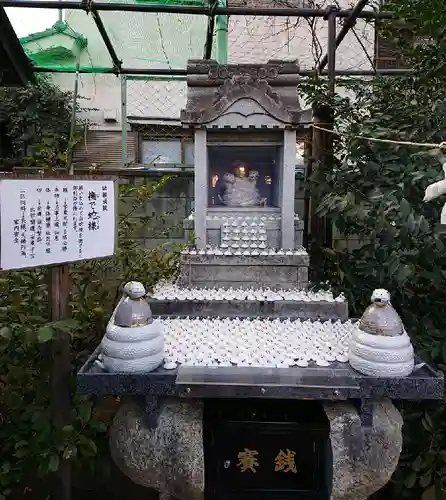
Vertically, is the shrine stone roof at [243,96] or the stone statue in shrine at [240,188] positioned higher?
the shrine stone roof at [243,96]

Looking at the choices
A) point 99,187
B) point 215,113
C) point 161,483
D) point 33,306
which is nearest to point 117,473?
point 161,483

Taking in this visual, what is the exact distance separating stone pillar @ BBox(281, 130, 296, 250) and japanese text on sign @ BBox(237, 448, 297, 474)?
1526 mm

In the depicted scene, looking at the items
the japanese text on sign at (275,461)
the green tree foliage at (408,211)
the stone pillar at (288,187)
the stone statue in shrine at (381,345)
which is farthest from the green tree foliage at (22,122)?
the stone statue in shrine at (381,345)

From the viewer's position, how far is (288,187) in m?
3.21

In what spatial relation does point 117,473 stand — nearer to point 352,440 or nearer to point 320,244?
point 352,440

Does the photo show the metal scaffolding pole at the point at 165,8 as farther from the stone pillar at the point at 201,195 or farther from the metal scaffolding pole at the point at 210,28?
the stone pillar at the point at 201,195

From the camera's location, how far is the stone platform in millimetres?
3105

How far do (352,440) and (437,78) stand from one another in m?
2.75

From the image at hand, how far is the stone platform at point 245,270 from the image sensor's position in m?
3.11

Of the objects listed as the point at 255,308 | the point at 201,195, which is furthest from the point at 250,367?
the point at 201,195

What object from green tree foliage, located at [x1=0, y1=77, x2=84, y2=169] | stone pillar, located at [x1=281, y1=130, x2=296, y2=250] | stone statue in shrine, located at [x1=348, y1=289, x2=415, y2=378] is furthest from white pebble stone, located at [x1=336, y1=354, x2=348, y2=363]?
green tree foliage, located at [x1=0, y1=77, x2=84, y2=169]

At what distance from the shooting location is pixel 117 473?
3.09 metres

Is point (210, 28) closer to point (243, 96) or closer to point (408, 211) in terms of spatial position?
point (243, 96)

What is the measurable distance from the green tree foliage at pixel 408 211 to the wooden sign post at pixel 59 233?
61.1 inches
